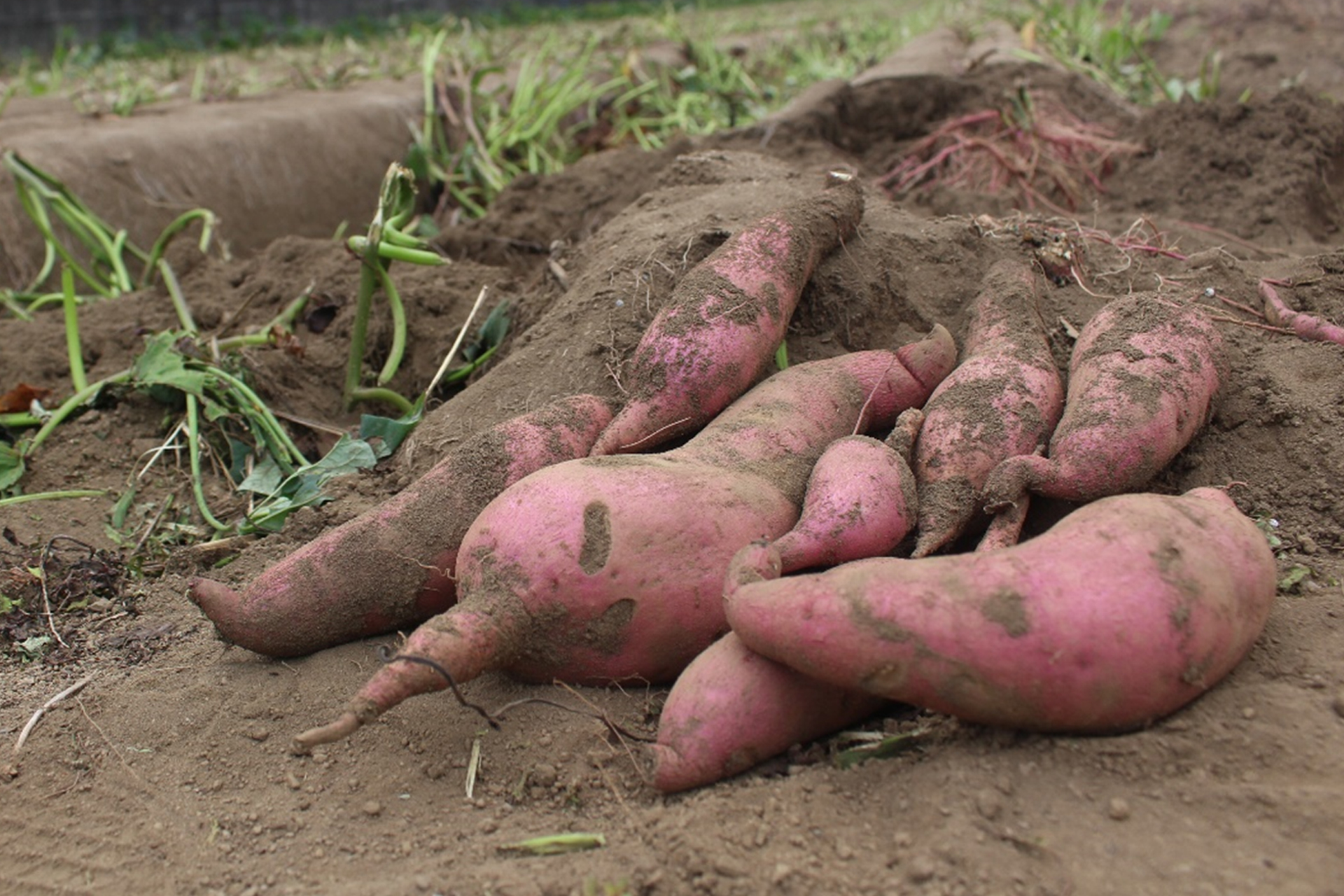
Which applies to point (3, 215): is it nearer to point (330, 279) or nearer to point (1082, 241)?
point (330, 279)

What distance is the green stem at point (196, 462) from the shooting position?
2.33 m

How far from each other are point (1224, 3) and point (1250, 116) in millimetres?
4860

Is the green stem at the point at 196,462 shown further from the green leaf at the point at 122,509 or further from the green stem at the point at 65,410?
the green stem at the point at 65,410

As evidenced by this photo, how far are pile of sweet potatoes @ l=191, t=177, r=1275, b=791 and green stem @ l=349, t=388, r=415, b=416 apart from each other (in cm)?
73

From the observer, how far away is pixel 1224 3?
7988 mm

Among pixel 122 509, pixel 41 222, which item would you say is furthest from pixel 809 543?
pixel 41 222

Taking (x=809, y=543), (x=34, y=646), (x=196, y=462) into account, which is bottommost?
(x=34, y=646)

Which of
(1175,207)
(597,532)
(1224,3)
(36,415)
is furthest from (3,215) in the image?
(1224,3)

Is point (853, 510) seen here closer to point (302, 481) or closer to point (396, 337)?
point (302, 481)

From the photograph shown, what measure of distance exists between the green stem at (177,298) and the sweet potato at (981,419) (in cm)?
200

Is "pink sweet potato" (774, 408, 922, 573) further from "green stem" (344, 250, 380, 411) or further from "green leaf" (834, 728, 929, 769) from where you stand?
"green stem" (344, 250, 380, 411)

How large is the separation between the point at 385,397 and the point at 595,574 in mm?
1252

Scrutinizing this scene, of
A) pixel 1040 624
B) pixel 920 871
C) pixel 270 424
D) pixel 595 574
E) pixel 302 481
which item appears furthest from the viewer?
pixel 270 424

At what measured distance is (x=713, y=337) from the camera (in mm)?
2076
